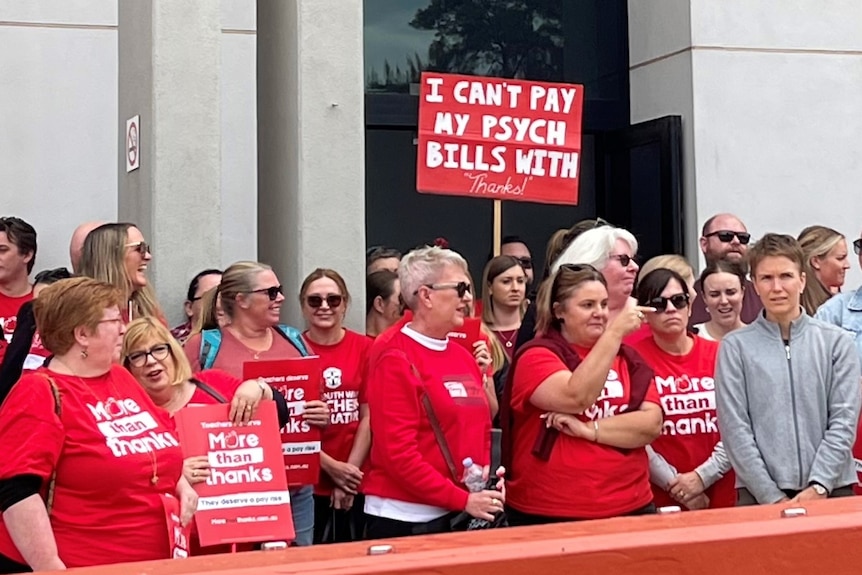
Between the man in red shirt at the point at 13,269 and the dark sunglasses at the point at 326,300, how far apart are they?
1822 millimetres

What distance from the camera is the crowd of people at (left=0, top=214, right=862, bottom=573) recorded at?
4746 mm

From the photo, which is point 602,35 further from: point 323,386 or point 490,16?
point 323,386

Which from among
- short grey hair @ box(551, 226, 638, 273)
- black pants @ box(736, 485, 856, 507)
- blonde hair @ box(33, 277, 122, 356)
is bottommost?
black pants @ box(736, 485, 856, 507)

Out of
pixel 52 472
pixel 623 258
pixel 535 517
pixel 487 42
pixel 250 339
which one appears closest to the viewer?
pixel 52 472

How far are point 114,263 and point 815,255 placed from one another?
4.01 meters

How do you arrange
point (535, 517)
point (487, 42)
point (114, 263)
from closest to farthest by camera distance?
point (535, 517), point (114, 263), point (487, 42)

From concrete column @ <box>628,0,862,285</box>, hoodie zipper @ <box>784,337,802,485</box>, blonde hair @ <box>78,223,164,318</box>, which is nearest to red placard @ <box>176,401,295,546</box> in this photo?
blonde hair @ <box>78,223,164,318</box>

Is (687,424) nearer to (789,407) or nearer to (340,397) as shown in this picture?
(789,407)

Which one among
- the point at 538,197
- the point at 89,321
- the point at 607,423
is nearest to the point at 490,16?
the point at 538,197

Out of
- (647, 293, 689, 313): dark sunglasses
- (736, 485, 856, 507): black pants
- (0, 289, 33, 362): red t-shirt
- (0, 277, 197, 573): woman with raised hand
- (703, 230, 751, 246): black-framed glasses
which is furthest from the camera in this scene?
(703, 230, 751, 246): black-framed glasses

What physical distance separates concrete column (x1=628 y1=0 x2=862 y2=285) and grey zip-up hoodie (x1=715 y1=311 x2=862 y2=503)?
4797mm

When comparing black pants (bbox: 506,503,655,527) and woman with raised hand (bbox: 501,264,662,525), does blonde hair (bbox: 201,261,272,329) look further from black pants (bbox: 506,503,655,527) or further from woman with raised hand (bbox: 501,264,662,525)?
black pants (bbox: 506,503,655,527)

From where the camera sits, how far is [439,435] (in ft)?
19.2

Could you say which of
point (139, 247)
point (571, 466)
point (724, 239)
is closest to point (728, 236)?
point (724, 239)
